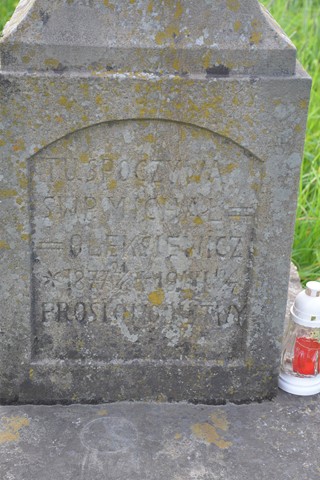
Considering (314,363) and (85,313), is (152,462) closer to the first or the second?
(85,313)

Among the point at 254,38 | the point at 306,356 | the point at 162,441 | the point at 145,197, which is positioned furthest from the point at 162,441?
the point at 254,38

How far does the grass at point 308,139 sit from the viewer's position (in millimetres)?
3686

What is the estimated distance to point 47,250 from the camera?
7.50 ft

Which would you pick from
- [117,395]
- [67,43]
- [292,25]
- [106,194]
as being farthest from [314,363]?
[292,25]

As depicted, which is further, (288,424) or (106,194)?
(288,424)

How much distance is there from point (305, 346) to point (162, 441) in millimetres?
603

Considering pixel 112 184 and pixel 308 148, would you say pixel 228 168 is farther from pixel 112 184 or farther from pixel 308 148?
pixel 308 148

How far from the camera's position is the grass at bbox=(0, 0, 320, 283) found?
369 cm

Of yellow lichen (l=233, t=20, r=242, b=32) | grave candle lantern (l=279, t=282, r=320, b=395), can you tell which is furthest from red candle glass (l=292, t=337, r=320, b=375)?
yellow lichen (l=233, t=20, r=242, b=32)

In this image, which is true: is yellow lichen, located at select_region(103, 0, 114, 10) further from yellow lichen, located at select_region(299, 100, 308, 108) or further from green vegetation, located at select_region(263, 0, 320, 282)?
green vegetation, located at select_region(263, 0, 320, 282)

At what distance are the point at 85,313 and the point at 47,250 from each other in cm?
25

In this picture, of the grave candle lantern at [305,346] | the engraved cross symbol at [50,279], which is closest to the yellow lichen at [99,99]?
the engraved cross symbol at [50,279]

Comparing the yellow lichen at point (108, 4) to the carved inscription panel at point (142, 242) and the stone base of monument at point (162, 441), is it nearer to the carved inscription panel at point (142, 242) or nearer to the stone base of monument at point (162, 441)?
the carved inscription panel at point (142, 242)

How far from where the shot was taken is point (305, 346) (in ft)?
8.24
